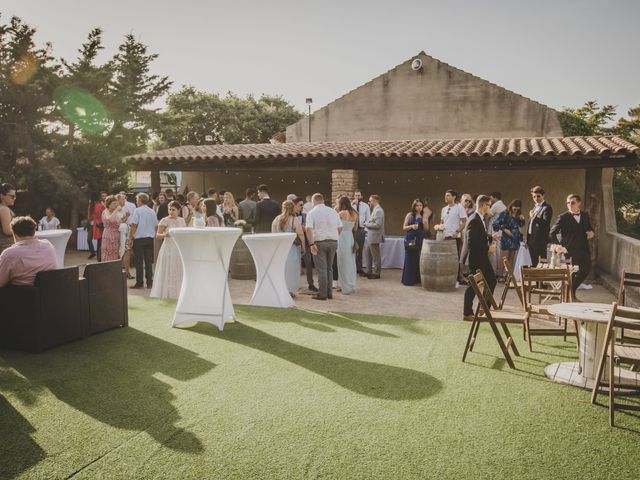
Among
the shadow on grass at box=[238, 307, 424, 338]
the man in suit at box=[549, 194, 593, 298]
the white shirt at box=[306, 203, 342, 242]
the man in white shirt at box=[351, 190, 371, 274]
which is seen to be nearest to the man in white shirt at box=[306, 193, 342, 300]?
the white shirt at box=[306, 203, 342, 242]

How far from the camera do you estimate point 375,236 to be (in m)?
9.71

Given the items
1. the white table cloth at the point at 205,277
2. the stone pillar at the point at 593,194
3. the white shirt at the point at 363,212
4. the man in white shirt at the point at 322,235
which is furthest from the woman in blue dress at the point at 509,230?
the white table cloth at the point at 205,277

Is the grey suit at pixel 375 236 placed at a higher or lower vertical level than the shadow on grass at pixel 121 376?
higher

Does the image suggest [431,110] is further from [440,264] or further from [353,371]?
[353,371]

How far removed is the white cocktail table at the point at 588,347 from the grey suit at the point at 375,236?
217 inches

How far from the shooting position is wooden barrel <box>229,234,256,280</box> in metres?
9.58

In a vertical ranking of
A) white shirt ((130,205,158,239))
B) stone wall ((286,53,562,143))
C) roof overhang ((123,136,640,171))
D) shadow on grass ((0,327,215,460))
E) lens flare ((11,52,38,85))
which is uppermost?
lens flare ((11,52,38,85))

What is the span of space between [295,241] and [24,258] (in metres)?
4.27

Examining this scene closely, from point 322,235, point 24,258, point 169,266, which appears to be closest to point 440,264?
point 322,235

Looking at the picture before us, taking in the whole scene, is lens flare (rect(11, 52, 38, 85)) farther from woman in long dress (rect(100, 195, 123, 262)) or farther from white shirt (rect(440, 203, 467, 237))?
white shirt (rect(440, 203, 467, 237))

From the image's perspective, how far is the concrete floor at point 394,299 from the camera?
7.04m

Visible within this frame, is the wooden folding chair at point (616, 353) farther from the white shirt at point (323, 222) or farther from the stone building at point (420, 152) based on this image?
the stone building at point (420, 152)

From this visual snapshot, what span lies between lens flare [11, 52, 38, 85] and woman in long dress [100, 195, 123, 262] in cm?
1232

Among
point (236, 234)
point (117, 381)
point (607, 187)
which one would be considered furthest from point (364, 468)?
point (607, 187)
